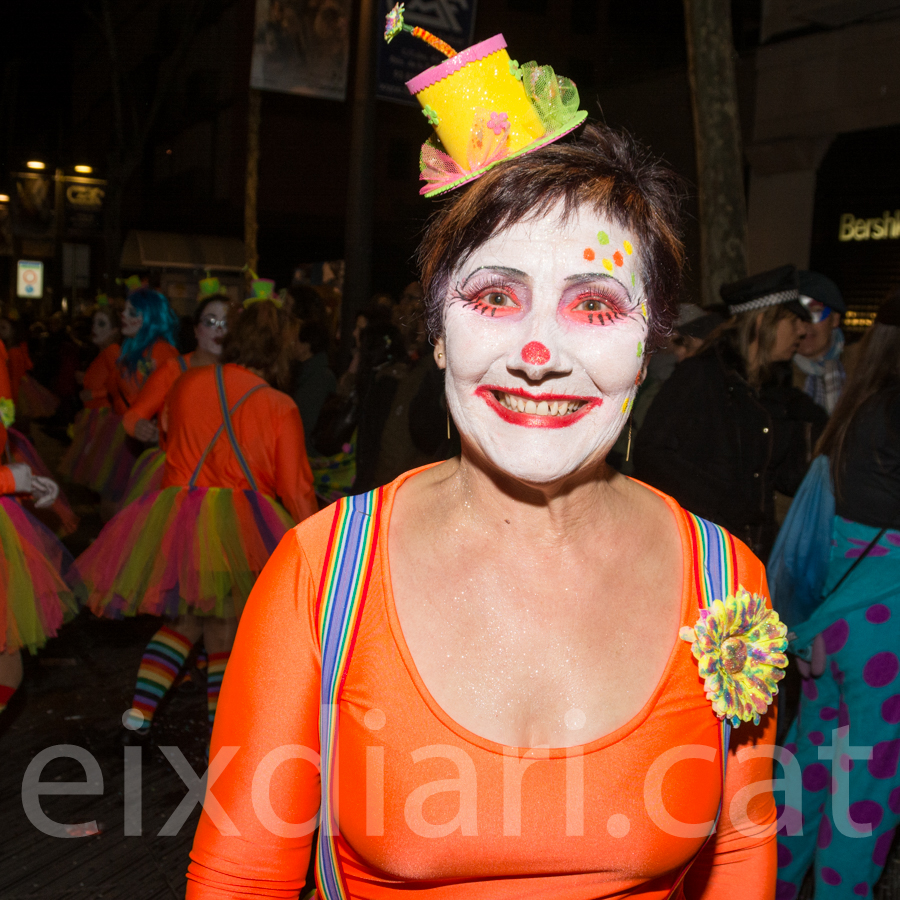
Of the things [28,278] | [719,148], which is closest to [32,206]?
[28,278]

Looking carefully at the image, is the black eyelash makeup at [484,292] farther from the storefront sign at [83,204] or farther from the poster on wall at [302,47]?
the storefront sign at [83,204]

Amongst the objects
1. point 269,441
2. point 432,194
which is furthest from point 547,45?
point 432,194

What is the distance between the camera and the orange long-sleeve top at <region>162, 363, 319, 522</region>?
4250 mm

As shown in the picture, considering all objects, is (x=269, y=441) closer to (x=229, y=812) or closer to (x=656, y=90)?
(x=229, y=812)

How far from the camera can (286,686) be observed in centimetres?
147

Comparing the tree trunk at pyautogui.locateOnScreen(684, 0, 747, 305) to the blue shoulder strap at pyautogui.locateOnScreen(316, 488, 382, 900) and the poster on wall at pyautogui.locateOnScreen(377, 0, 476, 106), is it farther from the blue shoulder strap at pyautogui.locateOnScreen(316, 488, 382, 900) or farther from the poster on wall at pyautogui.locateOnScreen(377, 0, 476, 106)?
the blue shoulder strap at pyautogui.locateOnScreen(316, 488, 382, 900)

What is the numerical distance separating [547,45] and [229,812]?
3090 cm

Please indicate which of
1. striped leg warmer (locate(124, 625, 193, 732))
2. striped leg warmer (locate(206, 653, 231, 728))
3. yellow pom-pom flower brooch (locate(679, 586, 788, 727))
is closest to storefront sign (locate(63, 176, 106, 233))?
striped leg warmer (locate(124, 625, 193, 732))

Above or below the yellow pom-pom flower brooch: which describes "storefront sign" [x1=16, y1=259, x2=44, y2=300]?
above

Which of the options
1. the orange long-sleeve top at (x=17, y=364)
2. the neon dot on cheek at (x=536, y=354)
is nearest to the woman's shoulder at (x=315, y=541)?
the neon dot on cheek at (x=536, y=354)

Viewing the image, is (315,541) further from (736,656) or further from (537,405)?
(736,656)

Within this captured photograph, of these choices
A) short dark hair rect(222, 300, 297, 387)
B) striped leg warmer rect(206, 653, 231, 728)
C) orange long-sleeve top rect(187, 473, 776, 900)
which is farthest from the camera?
short dark hair rect(222, 300, 297, 387)

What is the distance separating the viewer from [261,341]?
14.9 feet

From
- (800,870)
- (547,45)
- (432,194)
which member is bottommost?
(800,870)
